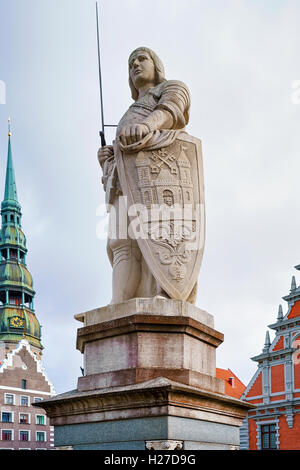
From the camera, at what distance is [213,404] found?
612cm

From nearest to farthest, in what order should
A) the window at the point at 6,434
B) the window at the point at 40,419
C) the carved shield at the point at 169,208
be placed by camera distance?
1. the carved shield at the point at 169,208
2. the window at the point at 6,434
3. the window at the point at 40,419

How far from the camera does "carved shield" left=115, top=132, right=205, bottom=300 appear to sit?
6523mm

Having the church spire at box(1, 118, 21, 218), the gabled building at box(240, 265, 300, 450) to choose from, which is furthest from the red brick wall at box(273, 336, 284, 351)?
the church spire at box(1, 118, 21, 218)

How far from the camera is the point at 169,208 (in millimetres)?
6680

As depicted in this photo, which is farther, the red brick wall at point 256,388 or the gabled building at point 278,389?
the red brick wall at point 256,388

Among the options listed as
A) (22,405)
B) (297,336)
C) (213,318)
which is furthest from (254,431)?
(213,318)

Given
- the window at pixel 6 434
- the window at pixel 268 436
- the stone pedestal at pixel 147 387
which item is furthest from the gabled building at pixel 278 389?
the stone pedestal at pixel 147 387

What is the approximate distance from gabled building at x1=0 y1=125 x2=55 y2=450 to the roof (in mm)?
21176

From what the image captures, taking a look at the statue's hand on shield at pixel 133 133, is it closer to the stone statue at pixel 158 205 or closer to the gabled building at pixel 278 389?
the stone statue at pixel 158 205

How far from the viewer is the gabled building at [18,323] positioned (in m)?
58.3

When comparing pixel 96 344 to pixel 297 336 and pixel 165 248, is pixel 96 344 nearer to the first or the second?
pixel 165 248

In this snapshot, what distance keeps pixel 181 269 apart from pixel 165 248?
29cm

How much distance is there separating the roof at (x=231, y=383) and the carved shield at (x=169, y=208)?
38530 mm

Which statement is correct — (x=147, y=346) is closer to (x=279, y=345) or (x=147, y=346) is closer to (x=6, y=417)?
(x=279, y=345)
